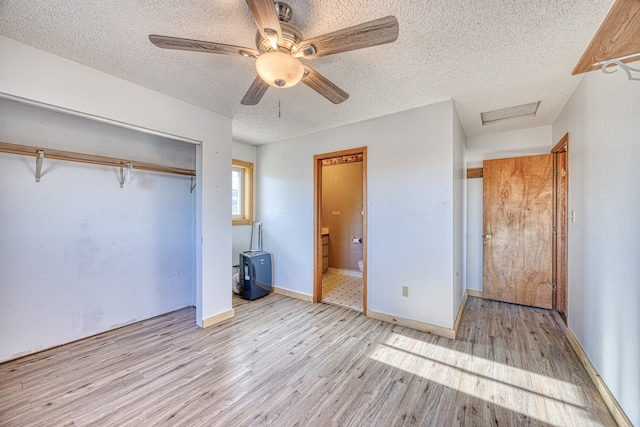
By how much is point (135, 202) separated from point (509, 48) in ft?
12.4

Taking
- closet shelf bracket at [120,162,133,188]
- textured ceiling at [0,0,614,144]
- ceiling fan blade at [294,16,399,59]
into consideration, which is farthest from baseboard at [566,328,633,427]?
closet shelf bracket at [120,162,133,188]

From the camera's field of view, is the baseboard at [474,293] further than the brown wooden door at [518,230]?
Yes

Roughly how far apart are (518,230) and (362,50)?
3342mm

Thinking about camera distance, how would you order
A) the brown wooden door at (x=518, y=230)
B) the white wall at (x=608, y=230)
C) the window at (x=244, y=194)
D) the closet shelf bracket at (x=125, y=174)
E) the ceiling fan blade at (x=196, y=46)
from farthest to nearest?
the window at (x=244, y=194), the brown wooden door at (x=518, y=230), the closet shelf bracket at (x=125, y=174), the white wall at (x=608, y=230), the ceiling fan blade at (x=196, y=46)

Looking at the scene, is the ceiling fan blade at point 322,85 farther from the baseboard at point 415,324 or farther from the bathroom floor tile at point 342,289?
the bathroom floor tile at point 342,289

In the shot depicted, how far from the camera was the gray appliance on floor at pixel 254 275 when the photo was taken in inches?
145

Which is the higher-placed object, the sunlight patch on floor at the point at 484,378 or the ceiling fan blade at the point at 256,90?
the ceiling fan blade at the point at 256,90

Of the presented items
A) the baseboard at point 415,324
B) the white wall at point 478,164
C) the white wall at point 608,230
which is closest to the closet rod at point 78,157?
the baseboard at point 415,324

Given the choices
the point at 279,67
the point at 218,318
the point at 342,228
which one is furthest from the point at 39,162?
the point at 342,228

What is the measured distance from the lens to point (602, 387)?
175 centimetres

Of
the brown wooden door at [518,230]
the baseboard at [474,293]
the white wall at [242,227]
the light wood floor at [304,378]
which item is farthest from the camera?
the white wall at [242,227]

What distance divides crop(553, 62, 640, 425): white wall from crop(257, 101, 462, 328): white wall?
3.32 feet

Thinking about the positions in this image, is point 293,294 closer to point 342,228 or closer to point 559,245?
point 342,228

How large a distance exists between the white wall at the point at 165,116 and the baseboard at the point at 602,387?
3296 millimetres
